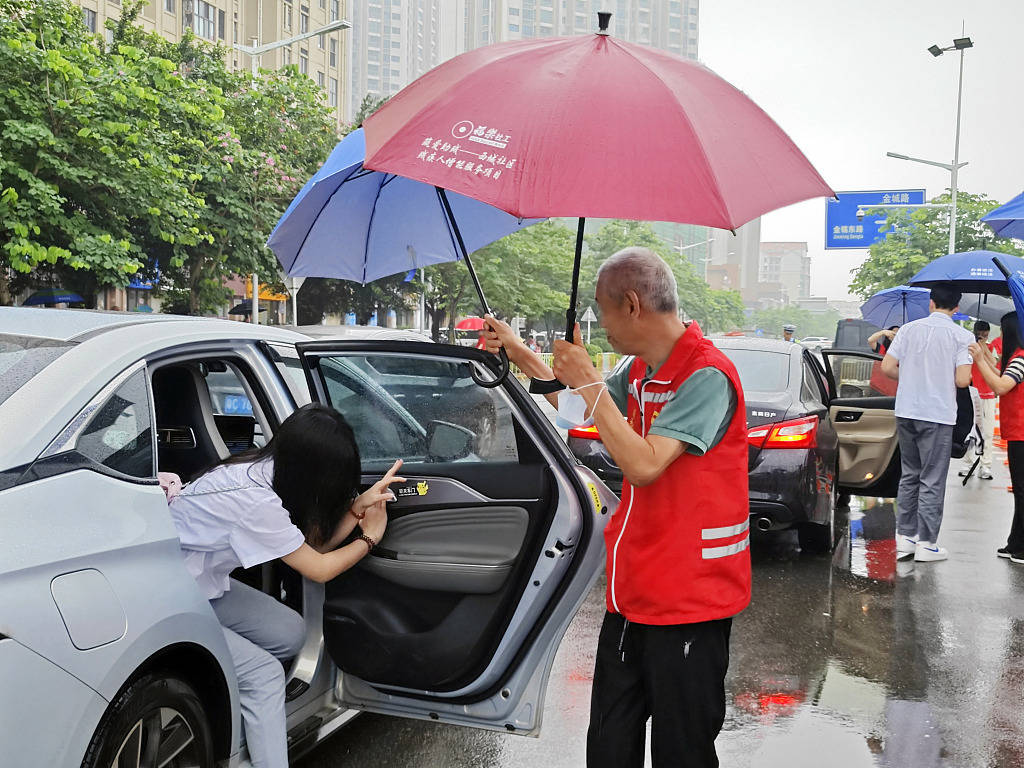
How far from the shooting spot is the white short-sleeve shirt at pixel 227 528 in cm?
279

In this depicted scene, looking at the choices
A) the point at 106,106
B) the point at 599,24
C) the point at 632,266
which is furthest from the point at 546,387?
the point at 106,106

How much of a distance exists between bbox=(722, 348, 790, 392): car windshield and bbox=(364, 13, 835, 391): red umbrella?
476 cm

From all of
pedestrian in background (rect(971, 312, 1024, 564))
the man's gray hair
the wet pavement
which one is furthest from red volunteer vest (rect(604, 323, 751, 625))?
pedestrian in background (rect(971, 312, 1024, 564))

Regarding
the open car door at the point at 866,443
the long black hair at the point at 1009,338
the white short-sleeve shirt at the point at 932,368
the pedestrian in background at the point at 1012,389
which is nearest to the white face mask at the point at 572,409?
the white short-sleeve shirt at the point at 932,368

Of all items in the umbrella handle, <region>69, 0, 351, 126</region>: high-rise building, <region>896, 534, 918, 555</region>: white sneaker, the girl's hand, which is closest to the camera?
the umbrella handle

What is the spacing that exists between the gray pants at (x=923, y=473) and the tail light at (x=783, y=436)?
3.12ft

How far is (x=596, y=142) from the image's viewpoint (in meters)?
2.47

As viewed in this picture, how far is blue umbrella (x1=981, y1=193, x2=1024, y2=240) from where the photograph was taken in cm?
572

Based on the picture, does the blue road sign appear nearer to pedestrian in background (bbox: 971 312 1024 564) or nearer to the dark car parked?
the dark car parked

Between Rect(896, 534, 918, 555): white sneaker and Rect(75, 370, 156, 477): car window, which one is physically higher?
Rect(75, 370, 156, 477): car window

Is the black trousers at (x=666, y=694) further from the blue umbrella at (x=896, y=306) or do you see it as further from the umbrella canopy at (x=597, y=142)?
the blue umbrella at (x=896, y=306)

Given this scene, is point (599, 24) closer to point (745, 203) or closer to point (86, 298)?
point (745, 203)

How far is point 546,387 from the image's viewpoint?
2965 millimetres

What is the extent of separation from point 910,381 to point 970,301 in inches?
124
